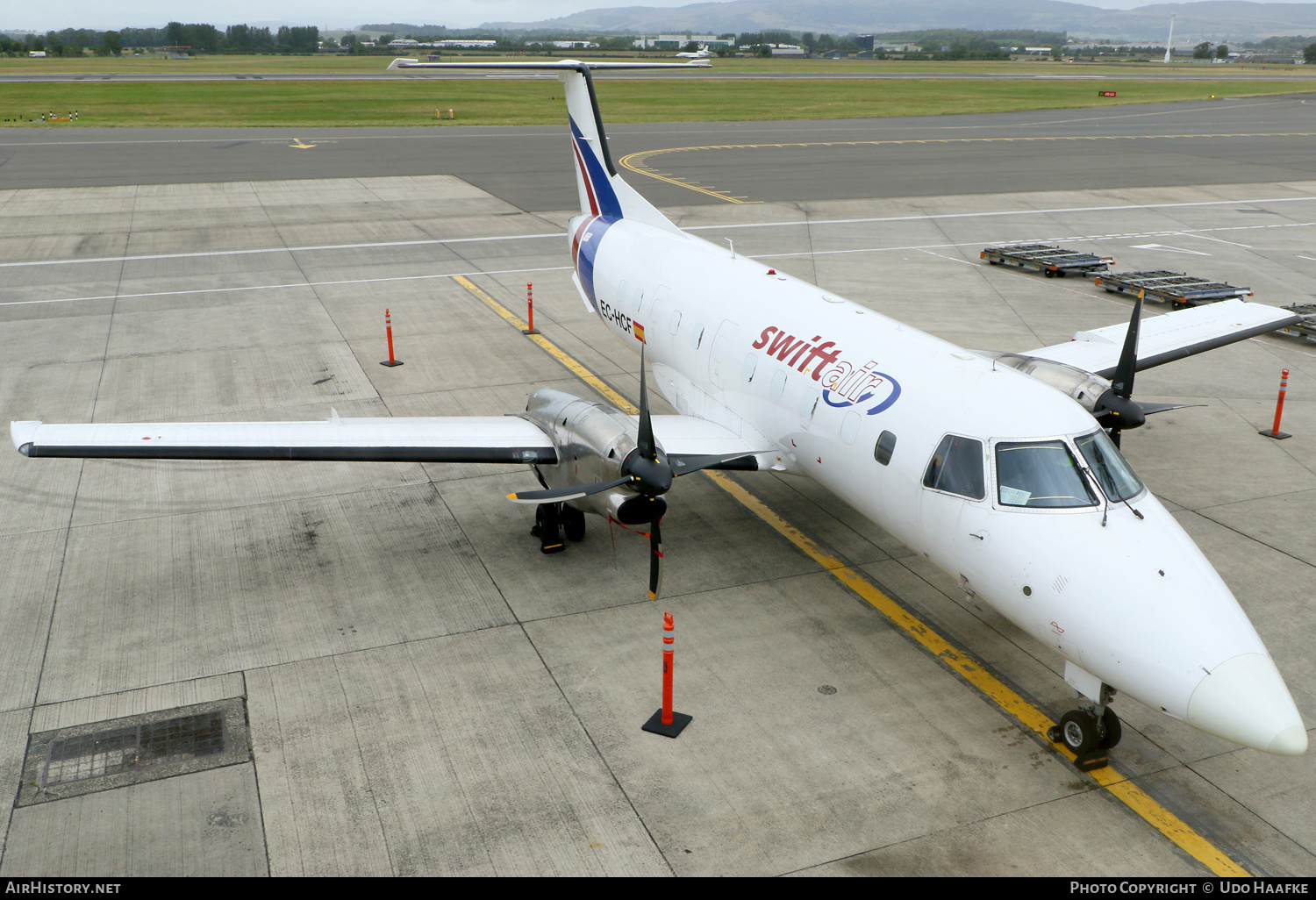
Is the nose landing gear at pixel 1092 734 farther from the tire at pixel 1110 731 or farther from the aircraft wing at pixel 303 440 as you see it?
the aircraft wing at pixel 303 440

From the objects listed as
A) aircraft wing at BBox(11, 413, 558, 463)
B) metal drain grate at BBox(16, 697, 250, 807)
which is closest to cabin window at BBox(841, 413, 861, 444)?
aircraft wing at BBox(11, 413, 558, 463)

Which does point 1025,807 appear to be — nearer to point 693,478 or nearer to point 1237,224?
point 693,478

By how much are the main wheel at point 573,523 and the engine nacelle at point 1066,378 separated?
5658mm

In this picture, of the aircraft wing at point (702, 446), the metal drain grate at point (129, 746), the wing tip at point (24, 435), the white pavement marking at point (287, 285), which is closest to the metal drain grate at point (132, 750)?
the metal drain grate at point (129, 746)

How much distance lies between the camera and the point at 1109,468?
8.90 metres

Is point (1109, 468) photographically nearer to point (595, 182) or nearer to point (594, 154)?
point (595, 182)

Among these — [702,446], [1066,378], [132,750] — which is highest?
[1066,378]

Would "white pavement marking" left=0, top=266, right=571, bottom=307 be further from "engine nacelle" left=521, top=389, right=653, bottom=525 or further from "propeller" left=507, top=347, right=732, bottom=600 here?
"propeller" left=507, top=347, right=732, bottom=600

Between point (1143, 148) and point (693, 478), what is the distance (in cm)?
5030

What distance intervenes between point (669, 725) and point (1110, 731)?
4098 mm

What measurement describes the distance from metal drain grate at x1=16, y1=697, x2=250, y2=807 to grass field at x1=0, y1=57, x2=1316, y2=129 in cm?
6095

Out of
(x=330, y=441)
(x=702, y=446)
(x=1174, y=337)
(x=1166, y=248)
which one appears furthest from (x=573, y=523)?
(x=1166, y=248)

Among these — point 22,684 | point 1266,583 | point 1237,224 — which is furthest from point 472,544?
point 1237,224

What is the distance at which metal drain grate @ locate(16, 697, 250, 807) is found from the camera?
8391 millimetres
